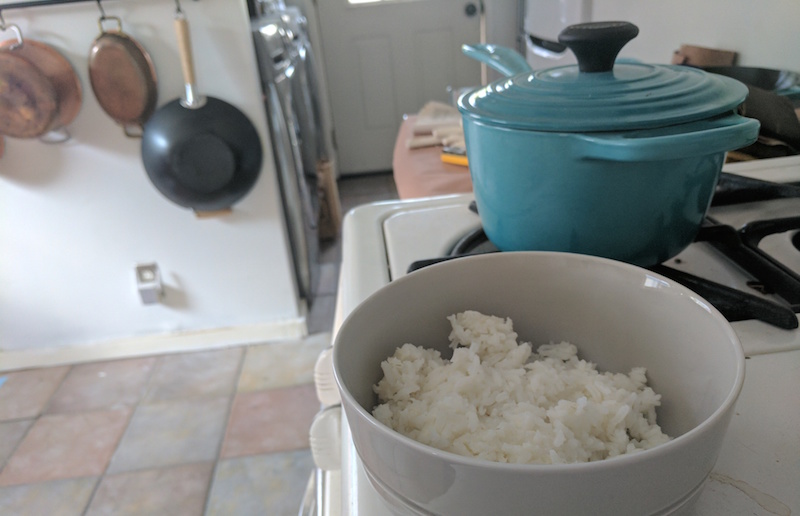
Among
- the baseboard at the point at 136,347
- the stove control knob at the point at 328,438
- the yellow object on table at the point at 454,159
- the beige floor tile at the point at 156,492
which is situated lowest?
the beige floor tile at the point at 156,492

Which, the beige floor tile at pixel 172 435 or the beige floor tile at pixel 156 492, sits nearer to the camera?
the beige floor tile at pixel 156 492

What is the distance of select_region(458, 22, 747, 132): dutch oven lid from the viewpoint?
0.43 m

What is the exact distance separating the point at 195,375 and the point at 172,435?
10.2 inches

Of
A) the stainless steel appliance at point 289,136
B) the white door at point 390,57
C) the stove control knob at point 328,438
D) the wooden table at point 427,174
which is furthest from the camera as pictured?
the white door at point 390,57

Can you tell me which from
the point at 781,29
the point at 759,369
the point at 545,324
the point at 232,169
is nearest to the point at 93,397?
the point at 232,169

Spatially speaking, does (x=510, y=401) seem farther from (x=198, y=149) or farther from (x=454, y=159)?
(x=198, y=149)

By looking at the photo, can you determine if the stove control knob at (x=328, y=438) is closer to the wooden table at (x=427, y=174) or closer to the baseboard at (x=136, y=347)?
the wooden table at (x=427, y=174)

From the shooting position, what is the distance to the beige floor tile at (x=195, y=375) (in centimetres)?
168

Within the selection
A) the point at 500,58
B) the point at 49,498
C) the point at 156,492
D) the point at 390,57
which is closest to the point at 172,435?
the point at 156,492

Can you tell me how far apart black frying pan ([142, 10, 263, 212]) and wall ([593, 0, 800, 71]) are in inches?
42.9

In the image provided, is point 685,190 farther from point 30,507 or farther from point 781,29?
point 30,507

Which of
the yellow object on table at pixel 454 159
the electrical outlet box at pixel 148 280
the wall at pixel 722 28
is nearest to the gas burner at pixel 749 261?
the wall at pixel 722 28

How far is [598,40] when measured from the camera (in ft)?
1.54

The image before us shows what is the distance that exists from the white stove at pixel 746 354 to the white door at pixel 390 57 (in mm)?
2511
